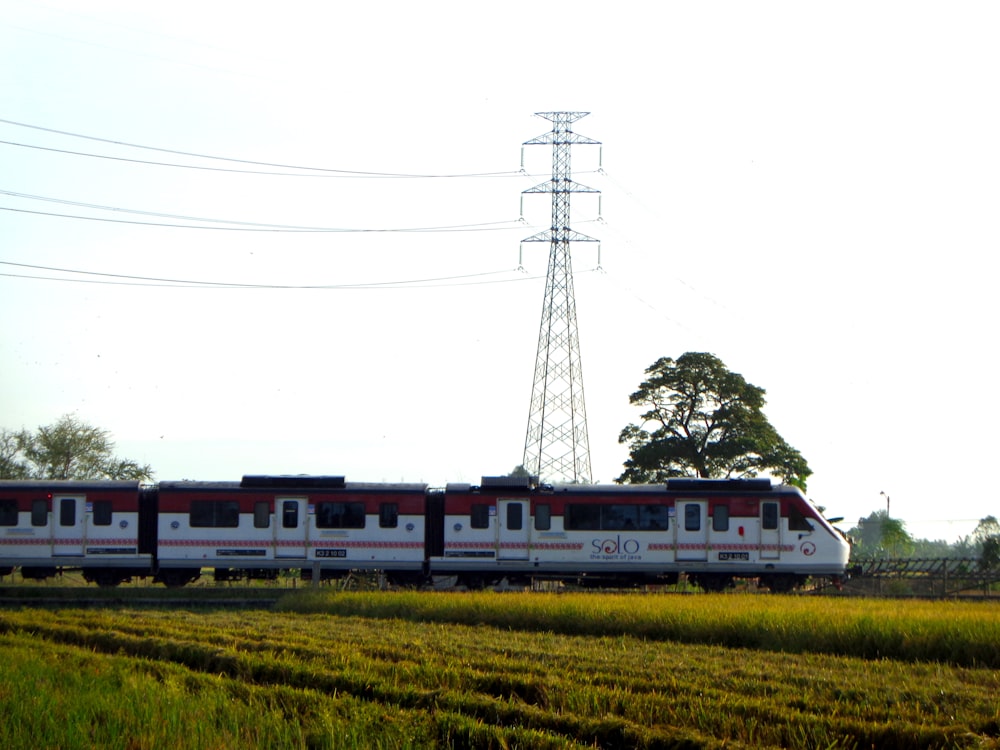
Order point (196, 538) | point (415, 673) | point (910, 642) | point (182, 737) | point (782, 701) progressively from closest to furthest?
point (182, 737), point (782, 701), point (415, 673), point (910, 642), point (196, 538)

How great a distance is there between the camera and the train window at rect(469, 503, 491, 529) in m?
31.0

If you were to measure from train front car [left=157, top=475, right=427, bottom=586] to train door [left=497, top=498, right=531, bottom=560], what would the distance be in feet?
7.50

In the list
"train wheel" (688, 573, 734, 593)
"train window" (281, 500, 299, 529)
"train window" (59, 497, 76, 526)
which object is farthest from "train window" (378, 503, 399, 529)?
"train wheel" (688, 573, 734, 593)

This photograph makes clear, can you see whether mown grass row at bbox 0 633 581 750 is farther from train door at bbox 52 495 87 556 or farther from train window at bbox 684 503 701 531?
train window at bbox 684 503 701 531

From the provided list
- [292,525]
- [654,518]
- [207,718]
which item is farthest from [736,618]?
[292,525]

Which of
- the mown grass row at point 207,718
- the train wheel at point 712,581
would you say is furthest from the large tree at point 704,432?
the mown grass row at point 207,718

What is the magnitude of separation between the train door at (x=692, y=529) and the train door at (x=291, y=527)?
1074 cm

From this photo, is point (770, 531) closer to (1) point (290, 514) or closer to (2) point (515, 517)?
(2) point (515, 517)

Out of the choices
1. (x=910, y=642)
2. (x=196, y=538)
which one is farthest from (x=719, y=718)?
(x=196, y=538)

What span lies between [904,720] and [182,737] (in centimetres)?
707

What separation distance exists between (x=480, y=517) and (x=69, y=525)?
1173 centimetres

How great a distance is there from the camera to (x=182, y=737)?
10.3 metres

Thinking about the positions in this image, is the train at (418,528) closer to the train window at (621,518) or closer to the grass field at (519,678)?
the train window at (621,518)

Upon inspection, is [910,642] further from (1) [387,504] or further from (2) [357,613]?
(1) [387,504]
